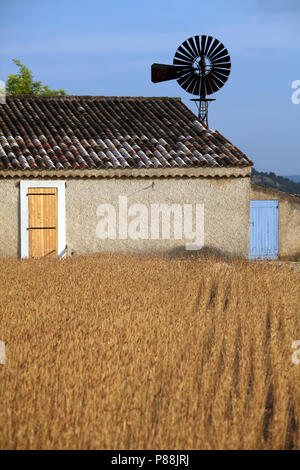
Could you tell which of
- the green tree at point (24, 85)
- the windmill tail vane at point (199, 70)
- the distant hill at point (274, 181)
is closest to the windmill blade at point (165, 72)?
the windmill tail vane at point (199, 70)

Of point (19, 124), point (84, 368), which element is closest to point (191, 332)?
point (84, 368)

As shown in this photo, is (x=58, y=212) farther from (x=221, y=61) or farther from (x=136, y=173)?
(x=221, y=61)

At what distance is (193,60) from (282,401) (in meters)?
18.1

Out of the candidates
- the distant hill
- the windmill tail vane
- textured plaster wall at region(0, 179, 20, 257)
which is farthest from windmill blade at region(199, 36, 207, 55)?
the distant hill

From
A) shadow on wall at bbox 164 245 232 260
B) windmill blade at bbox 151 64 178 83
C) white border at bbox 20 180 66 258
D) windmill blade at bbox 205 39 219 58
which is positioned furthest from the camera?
windmill blade at bbox 151 64 178 83

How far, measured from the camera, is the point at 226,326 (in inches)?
284

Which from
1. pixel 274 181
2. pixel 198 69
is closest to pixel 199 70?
pixel 198 69

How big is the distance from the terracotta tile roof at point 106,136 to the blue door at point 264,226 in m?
5.09

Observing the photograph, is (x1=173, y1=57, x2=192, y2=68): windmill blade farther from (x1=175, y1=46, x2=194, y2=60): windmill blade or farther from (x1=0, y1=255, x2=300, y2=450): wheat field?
(x1=0, y1=255, x2=300, y2=450): wheat field

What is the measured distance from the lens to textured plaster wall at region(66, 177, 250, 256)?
14.9 meters

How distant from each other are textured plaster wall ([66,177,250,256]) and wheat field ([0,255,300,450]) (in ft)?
16.4

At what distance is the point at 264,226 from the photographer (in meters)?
21.5
